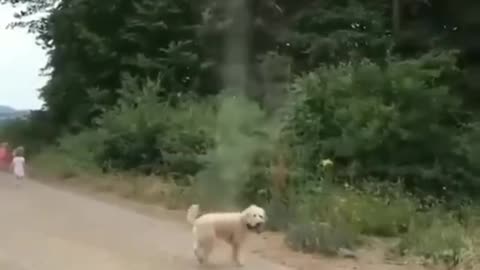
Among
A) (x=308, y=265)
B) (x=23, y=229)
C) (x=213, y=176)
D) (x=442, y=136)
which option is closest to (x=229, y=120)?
(x=213, y=176)

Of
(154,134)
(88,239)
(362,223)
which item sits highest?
(154,134)

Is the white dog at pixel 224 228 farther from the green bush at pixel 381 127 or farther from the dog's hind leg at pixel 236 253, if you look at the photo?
the green bush at pixel 381 127

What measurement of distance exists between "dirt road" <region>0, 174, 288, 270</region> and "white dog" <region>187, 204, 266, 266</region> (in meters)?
0.23

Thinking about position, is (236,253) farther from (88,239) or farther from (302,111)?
(302,111)

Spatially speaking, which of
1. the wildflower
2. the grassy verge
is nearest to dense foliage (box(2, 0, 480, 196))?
the wildflower

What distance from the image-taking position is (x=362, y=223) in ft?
42.8

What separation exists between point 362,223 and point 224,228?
3.08 metres

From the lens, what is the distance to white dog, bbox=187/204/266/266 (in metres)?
10.4

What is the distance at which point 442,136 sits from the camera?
18.6 m

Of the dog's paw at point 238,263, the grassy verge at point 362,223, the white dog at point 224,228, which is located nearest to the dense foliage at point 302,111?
the grassy verge at point 362,223

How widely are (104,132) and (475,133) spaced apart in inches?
352

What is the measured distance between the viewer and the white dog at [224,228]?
1041cm

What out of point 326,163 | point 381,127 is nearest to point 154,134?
point 381,127

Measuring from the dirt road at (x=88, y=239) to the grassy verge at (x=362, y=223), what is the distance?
3.04 ft
